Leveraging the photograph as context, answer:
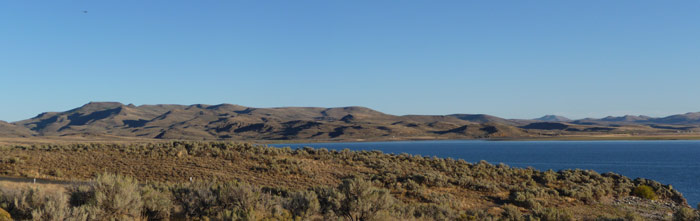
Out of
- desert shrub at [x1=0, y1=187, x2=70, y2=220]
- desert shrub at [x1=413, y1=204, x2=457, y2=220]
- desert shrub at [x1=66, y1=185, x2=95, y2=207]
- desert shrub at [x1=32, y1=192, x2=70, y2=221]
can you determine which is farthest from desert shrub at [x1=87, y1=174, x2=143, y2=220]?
desert shrub at [x1=413, y1=204, x2=457, y2=220]

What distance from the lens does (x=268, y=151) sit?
3666cm

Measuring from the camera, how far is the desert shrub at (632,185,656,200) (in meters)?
29.0

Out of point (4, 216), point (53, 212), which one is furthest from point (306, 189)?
point (4, 216)

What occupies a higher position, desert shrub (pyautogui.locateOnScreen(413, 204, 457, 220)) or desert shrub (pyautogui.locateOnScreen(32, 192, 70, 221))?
desert shrub (pyautogui.locateOnScreen(32, 192, 70, 221))

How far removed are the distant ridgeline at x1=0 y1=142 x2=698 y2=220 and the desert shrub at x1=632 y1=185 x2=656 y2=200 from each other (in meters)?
0.06

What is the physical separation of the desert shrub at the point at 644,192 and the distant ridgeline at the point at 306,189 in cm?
6

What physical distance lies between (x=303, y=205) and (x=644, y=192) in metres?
25.6

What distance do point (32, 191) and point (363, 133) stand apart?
181 meters

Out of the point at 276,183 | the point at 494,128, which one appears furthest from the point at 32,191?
the point at 494,128

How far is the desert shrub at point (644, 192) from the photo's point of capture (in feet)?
95.3

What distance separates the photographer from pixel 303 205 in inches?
543

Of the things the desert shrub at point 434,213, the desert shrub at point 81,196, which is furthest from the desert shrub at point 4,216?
the desert shrub at point 434,213

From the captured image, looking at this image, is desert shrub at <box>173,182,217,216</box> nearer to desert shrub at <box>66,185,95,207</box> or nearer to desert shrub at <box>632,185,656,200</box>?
desert shrub at <box>66,185,95,207</box>

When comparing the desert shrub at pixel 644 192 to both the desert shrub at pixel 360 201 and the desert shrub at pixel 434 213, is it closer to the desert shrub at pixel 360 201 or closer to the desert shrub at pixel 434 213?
the desert shrub at pixel 434 213
